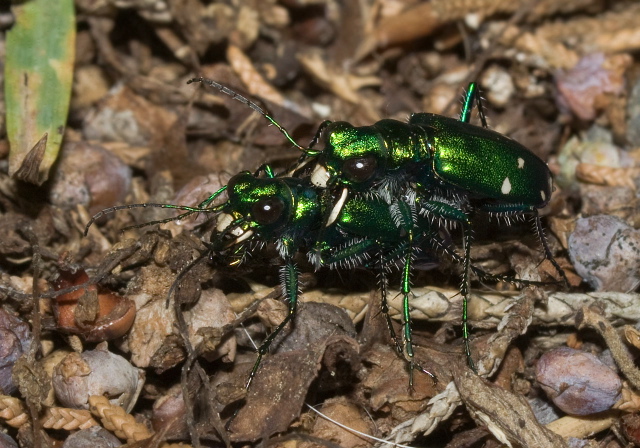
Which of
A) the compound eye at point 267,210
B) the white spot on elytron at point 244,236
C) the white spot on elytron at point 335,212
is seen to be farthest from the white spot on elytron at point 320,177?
the white spot on elytron at point 244,236

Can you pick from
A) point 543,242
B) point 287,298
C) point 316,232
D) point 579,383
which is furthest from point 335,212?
point 579,383

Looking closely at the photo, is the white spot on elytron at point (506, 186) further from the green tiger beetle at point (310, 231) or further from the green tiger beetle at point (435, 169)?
the green tiger beetle at point (310, 231)

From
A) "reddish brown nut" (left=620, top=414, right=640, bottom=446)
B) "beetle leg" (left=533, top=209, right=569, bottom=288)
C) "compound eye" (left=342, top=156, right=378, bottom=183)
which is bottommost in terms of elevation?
"reddish brown nut" (left=620, top=414, right=640, bottom=446)

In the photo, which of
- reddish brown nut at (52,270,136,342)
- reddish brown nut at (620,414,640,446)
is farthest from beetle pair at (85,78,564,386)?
reddish brown nut at (620,414,640,446)

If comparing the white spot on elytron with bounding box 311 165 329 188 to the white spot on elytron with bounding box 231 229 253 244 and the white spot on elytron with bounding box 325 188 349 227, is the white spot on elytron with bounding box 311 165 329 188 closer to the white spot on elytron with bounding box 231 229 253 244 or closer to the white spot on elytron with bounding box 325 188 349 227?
the white spot on elytron with bounding box 325 188 349 227

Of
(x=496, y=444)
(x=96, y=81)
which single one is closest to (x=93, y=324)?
(x=496, y=444)
